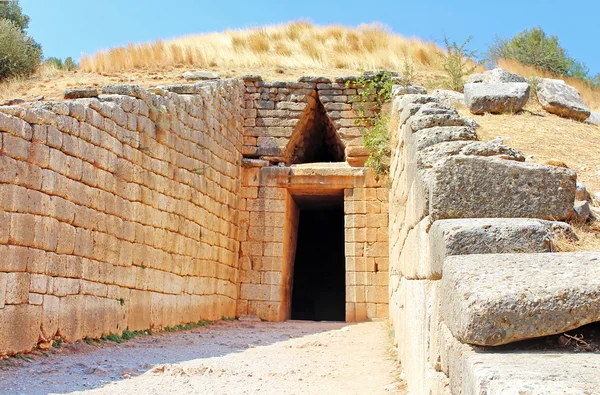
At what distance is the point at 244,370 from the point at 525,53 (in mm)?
17988

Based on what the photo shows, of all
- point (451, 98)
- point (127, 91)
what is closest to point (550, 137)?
point (451, 98)

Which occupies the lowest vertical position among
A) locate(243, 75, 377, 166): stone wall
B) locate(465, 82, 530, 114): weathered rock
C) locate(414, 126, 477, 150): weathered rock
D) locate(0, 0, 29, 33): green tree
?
locate(414, 126, 477, 150): weathered rock

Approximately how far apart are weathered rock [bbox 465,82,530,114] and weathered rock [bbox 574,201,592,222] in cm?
478

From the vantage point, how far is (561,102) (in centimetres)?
988

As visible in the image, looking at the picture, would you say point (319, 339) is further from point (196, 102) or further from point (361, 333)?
point (196, 102)

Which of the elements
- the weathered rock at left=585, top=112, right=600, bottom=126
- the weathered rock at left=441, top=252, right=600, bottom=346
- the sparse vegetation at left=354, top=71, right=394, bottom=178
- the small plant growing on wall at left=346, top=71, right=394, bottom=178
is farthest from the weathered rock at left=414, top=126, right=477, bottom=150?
the small plant growing on wall at left=346, top=71, right=394, bottom=178

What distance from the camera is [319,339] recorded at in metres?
8.70

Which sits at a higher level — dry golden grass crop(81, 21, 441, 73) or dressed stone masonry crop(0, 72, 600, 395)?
dry golden grass crop(81, 21, 441, 73)

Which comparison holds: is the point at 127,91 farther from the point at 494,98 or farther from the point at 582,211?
the point at 582,211

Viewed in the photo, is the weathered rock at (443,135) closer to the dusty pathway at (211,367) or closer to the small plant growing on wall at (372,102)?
the dusty pathway at (211,367)

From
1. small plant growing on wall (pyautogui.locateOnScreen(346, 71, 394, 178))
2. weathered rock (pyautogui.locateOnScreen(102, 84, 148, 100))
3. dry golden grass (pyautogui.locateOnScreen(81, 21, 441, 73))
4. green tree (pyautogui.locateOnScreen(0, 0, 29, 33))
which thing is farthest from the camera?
green tree (pyautogui.locateOnScreen(0, 0, 29, 33))

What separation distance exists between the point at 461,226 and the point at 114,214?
5045mm

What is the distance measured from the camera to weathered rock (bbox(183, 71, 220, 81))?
41.7 ft

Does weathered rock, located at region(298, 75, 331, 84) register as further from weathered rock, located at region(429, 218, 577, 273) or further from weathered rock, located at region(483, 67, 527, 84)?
weathered rock, located at region(429, 218, 577, 273)
